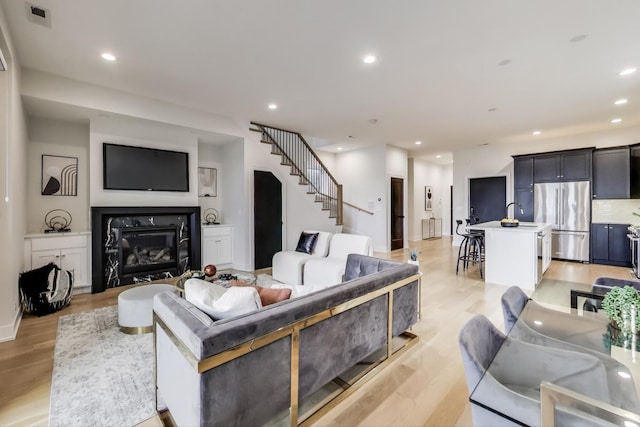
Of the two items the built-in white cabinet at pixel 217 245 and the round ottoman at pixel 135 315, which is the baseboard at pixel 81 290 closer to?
the built-in white cabinet at pixel 217 245

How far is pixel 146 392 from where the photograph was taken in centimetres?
204

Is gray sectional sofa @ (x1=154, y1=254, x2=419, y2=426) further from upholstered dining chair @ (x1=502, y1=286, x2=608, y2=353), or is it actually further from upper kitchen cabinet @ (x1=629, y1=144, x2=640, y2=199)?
upper kitchen cabinet @ (x1=629, y1=144, x2=640, y2=199)

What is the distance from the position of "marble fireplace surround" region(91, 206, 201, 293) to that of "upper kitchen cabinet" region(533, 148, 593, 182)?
7.78 m

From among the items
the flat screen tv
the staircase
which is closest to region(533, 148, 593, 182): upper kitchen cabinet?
the staircase

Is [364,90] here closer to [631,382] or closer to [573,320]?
[573,320]

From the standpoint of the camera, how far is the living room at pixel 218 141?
116 inches

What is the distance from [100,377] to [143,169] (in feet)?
11.8

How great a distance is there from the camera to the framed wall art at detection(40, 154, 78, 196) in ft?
14.4

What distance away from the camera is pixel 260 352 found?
144cm

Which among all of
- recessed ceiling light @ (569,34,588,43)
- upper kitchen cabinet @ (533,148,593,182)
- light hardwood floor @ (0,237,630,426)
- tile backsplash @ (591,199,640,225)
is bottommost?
light hardwood floor @ (0,237,630,426)

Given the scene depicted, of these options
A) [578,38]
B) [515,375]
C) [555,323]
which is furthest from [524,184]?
[515,375]

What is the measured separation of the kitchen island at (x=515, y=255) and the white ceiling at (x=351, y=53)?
2164 mm

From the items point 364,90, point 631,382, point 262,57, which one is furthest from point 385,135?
point 631,382

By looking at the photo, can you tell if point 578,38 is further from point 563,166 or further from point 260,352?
point 563,166
